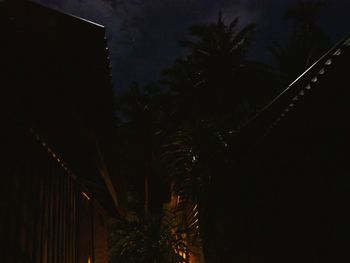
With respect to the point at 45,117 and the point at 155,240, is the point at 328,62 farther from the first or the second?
the point at 155,240

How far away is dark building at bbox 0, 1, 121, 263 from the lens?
2234 mm

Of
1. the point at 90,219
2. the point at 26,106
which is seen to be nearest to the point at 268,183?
the point at 90,219

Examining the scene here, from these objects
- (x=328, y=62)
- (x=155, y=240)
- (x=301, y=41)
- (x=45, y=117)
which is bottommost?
(x=45, y=117)

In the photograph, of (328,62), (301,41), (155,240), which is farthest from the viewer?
(301,41)

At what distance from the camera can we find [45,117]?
3510mm

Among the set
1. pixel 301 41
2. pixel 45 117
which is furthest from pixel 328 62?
pixel 301 41

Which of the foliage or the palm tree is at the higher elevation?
the palm tree

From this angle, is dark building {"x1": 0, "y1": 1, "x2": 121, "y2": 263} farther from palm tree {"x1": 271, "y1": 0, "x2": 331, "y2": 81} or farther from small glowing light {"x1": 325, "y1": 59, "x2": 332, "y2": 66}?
palm tree {"x1": 271, "y1": 0, "x2": 331, "y2": 81}

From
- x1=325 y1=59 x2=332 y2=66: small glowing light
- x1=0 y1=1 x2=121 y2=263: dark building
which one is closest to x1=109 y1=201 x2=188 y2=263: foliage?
x1=0 y1=1 x2=121 y2=263: dark building

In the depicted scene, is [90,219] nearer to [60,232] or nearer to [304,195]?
[60,232]

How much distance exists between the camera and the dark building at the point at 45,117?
223 cm

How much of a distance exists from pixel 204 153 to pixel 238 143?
182 cm

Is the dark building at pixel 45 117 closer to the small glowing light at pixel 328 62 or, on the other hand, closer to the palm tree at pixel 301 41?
the small glowing light at pixel 328 62

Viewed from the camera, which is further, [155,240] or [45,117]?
[155,240]
